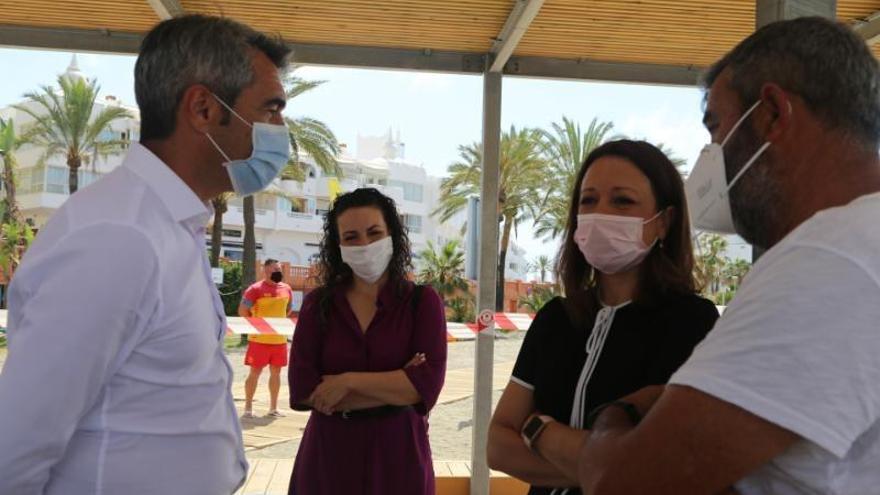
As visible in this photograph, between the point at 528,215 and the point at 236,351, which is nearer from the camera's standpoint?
the point at 236,351

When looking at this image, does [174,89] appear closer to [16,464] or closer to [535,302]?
[16,464]

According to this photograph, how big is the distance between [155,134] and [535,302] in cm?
3101

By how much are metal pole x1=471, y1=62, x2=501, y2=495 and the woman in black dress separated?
2.84m

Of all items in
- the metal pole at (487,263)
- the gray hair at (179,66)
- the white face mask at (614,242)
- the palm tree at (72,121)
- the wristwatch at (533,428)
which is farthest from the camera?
the palm tree at (72,121)

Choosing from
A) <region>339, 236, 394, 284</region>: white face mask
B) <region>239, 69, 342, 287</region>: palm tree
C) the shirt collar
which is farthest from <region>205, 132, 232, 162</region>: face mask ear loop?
<region>239, 69, 342, 287</region>: palm tree

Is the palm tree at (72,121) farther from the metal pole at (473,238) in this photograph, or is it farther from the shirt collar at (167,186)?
the shirt collar at (167,186)

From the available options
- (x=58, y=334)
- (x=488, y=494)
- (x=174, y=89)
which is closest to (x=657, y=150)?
(x=174, y=89)

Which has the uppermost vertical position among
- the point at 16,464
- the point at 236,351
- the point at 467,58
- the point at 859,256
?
the point at 467,58

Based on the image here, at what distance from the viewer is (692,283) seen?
221 centimetres

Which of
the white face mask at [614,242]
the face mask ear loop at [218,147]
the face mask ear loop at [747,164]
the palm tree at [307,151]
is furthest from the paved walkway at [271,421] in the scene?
the palm tree at [307,151]

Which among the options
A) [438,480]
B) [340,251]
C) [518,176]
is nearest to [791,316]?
[340,251]

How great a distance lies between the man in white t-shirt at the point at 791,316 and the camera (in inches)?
37.0

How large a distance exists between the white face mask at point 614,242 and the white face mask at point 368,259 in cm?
131

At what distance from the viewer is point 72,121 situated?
2744 centimetres
